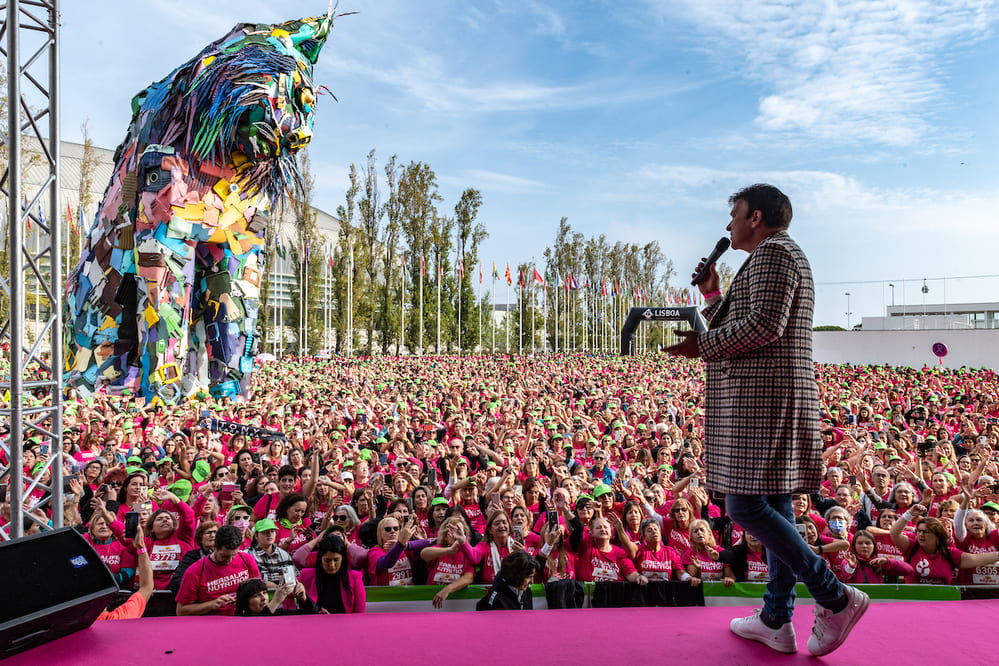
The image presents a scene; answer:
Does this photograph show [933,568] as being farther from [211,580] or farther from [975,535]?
[211,580]

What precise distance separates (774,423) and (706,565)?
3408 mm

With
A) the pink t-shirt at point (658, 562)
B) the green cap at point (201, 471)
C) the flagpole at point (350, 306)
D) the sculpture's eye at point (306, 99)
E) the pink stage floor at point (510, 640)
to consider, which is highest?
the sculpture's eye at point (306, 99)

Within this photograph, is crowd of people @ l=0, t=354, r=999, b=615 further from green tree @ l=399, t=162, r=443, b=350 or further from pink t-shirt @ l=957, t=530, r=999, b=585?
green tree @ l=399, t=162, r=443, b=350

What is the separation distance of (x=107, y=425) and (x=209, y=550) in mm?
7666

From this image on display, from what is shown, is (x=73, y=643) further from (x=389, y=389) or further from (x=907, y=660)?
(x=389, y=389)

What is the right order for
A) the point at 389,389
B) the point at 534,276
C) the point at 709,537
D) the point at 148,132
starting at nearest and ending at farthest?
the point at 709,537
the point at 148,132
the point at 389,389
the point at 534,276

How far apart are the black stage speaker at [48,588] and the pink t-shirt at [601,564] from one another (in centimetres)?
346

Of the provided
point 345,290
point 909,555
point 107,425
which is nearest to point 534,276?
point 345,290

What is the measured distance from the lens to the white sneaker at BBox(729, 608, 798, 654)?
7.52 ft

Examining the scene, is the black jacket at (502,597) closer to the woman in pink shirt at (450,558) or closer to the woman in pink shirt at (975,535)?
the woman in pink shirt at (450,558)

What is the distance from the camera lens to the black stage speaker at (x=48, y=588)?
224 cm

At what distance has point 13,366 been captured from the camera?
4691mm

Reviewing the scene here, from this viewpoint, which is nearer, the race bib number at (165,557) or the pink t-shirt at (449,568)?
the pink t-shirt at (449,568)

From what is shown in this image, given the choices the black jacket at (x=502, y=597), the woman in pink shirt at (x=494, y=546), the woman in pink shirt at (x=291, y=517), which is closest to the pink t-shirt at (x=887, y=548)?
the woman in pink shirt at (x=494, y=546)
